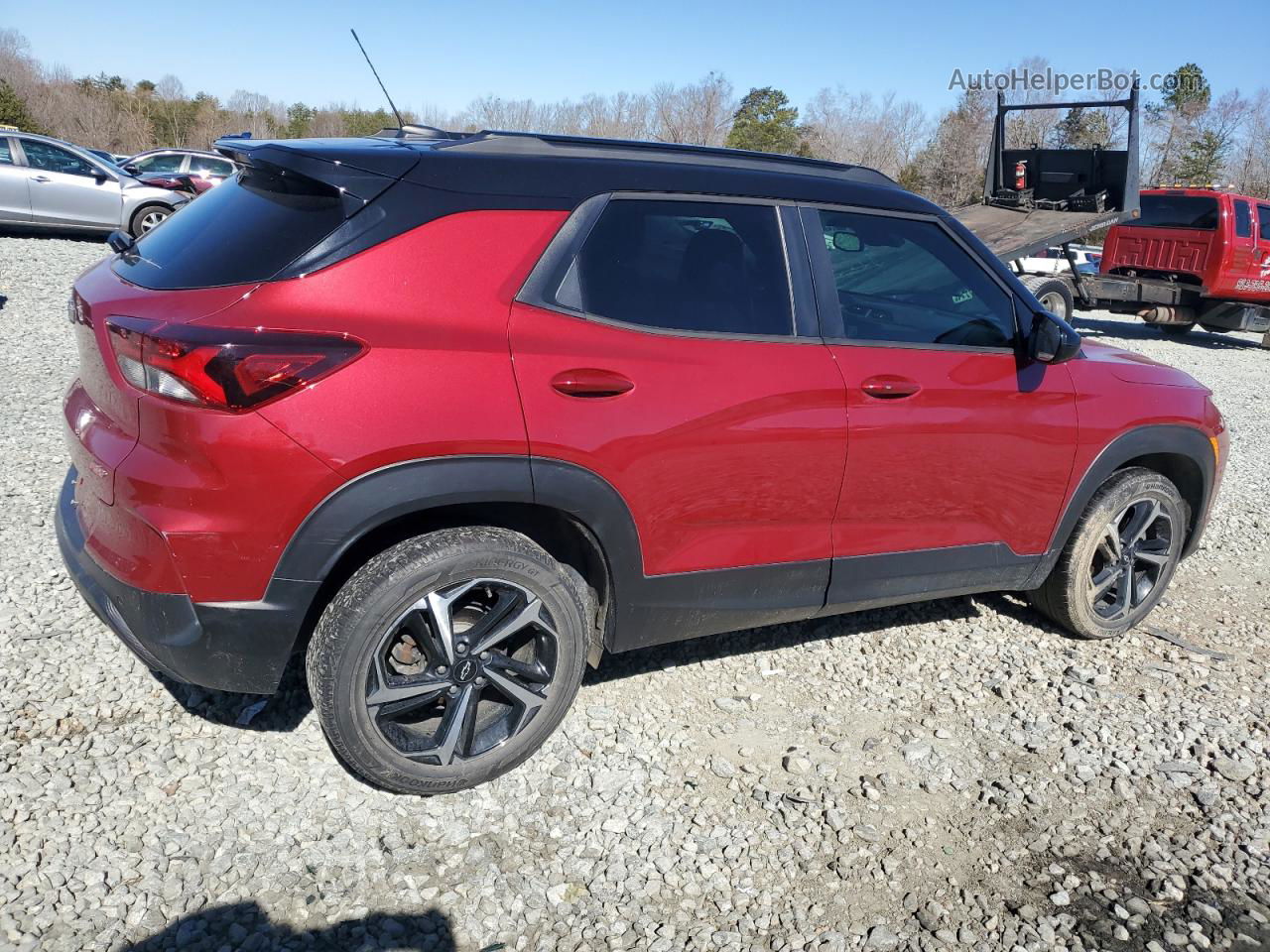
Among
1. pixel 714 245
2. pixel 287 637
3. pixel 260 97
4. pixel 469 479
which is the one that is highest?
pixel 260 97

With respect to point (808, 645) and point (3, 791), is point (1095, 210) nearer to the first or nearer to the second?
point (808, 645)

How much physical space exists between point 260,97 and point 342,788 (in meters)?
55.9

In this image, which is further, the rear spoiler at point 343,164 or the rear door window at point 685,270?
the rear door window at point 685,270

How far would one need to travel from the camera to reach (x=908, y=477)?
3574 millimetres

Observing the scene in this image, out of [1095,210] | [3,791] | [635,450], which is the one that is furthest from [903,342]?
[1095,210]

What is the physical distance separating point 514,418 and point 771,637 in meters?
1.94

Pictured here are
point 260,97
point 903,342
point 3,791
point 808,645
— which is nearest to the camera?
point 3,791

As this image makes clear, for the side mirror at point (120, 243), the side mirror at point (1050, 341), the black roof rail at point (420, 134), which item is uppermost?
the black roof rail at point (420, 134)

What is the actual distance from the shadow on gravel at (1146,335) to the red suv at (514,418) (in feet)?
41.7

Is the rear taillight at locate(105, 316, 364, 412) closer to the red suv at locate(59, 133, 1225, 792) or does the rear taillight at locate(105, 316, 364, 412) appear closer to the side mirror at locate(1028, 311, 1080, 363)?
the red suv at locate(59, 133, 1225, 792)

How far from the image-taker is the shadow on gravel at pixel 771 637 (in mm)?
3949

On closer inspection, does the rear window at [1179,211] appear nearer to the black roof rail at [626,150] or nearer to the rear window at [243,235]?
the black roof rail at [626,150]

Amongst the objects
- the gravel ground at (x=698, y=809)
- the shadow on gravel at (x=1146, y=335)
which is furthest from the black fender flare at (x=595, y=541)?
the shadow on gravel at (x=1146, y=335)

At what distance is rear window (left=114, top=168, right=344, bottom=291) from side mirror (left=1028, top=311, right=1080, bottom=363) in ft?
8.15
